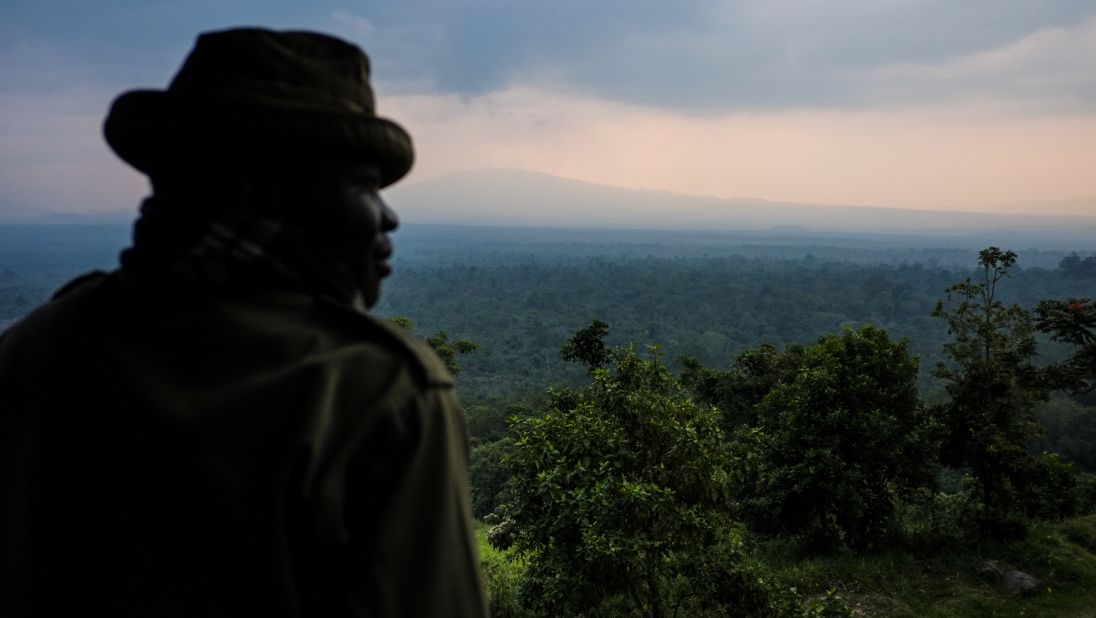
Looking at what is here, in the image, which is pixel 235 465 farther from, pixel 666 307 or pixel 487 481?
pixel 666 307

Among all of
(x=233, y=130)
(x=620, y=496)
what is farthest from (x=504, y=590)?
(x=233, y=130)

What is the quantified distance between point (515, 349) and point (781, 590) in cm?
5858

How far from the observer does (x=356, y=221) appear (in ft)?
3.22

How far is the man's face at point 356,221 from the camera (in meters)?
0.97

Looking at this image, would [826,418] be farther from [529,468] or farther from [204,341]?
[204,341]

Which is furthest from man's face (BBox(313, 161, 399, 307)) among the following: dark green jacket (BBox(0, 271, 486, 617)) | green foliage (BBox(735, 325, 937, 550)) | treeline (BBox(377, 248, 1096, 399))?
treeline (BBox(377, 248, 1096, 399))

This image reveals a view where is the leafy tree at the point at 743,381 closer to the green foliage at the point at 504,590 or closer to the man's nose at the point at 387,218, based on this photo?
the green foliage at the point at 504,590

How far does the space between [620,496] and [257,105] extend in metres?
5.08

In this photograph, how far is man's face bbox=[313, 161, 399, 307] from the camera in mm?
968

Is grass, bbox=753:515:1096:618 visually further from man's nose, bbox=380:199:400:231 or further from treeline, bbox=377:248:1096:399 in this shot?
treeline, bbox=377:248:1096:399

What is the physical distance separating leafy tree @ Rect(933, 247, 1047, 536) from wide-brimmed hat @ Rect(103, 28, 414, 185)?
1439 centimetres

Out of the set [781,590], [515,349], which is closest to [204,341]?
[781,590]

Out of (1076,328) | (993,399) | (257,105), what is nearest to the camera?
(257,105)

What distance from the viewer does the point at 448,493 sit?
2.77 ft
